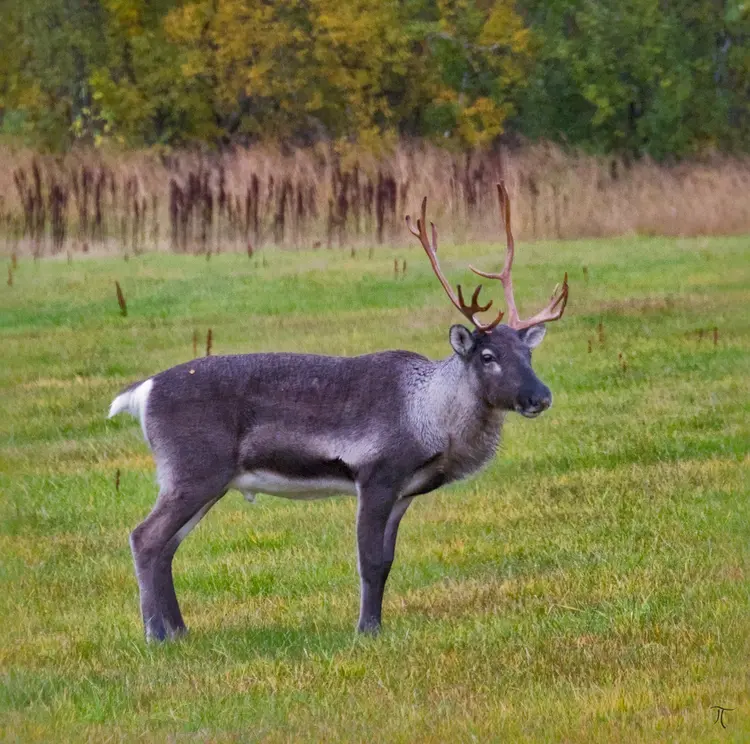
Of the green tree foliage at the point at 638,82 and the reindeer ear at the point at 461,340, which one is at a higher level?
the reindeer ear at the point at 461,340

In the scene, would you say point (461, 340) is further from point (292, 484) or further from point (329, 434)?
point (292, 484)

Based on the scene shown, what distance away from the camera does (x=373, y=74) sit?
35719 millimetres

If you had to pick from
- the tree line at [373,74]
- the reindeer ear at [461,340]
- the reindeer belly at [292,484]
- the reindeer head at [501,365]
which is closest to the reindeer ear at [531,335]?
the reindeer head at [501,365]

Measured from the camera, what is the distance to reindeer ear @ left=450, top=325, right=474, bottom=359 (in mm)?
7543

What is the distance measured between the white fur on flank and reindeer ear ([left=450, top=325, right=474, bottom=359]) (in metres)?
1.36

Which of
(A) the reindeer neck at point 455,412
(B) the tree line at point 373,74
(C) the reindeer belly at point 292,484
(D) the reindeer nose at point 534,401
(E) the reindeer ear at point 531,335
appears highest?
(E) the reindeer ear at point 531,335

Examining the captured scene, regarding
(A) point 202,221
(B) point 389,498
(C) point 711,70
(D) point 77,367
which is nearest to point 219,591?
(B) point 389,498

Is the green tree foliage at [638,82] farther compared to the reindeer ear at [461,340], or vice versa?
the green tree foliage at [638,82]

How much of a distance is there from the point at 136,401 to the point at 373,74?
28.6 meters

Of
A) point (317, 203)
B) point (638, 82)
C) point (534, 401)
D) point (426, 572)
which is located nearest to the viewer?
point (534, 401)

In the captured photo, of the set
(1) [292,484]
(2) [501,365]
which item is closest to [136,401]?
(1) [292,484]

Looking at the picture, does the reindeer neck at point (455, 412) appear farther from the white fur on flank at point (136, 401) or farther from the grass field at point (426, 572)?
the white fur on flank at point (136, 401)

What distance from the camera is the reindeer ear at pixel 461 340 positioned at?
24.7 ft

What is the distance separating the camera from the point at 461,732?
5832mm
